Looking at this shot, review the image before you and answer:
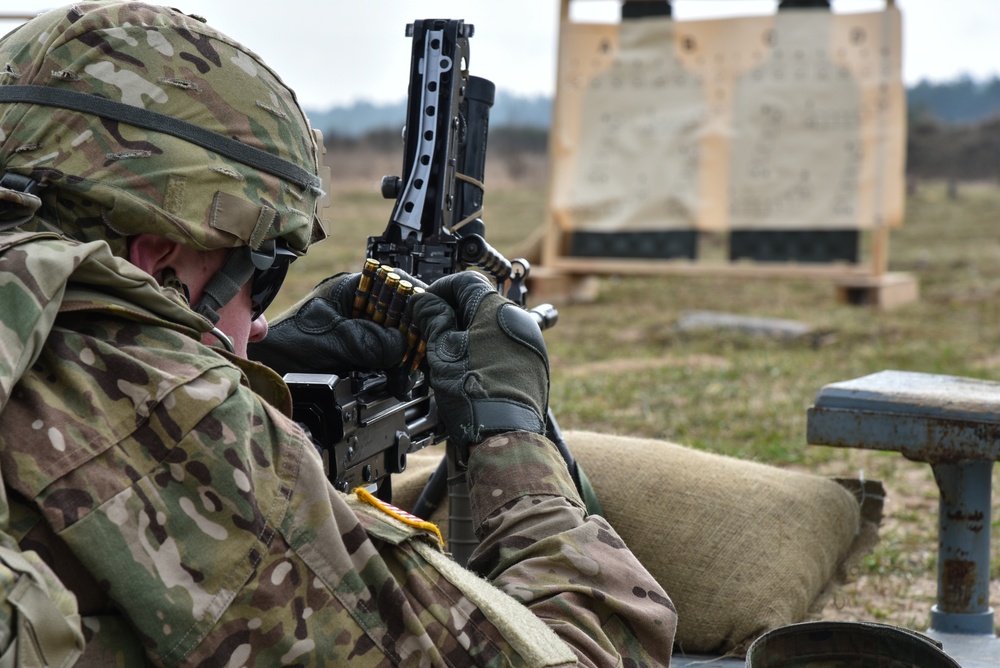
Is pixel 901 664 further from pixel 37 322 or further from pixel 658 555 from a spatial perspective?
pixel 37 322

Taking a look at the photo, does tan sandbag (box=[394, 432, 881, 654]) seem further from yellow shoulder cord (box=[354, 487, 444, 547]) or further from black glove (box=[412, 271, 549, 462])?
yellow shoulder cord (box=[354, 487, 444, 547])

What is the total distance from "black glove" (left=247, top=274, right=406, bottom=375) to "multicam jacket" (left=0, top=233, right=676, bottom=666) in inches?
27.9

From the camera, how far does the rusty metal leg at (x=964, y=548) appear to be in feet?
10.4

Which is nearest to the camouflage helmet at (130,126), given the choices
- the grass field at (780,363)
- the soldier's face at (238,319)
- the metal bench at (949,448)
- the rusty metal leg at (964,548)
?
the soldier's face at (238,319)

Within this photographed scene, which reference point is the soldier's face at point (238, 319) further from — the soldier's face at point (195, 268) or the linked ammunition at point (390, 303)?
the linked ammunition at point (390, 303)

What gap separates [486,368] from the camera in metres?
1.92

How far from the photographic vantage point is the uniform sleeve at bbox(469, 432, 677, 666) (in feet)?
5.45

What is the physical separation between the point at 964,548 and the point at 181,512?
8.40ft

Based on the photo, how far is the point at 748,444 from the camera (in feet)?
18.9

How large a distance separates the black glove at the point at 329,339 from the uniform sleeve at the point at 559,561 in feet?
1.60

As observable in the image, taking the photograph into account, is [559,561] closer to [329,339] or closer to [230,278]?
[230,278]

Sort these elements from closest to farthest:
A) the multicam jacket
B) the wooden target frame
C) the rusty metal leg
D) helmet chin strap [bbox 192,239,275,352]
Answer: the multicam jacket < helmet chin strap [bbox 192,239,275,352] < the rusty metal leg < the wooden target frame

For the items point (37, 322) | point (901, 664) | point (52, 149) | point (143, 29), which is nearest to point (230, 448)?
point (37, 322)

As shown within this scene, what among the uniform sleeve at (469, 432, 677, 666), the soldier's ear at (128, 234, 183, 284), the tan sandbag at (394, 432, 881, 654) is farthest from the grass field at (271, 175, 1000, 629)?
the soldier's ear at (128, 234, 183, 284)
